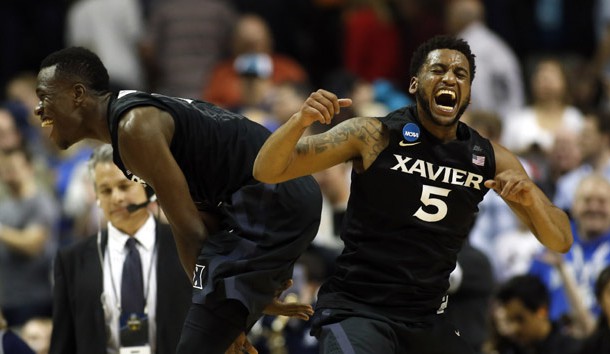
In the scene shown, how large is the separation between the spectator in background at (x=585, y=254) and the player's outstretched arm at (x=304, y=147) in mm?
3936

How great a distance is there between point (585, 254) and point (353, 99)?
11.6ft

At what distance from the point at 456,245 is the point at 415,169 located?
406 mm

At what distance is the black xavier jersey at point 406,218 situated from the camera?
5434 mm

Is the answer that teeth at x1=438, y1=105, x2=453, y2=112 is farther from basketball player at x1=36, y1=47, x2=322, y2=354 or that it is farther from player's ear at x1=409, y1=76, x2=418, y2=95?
basketball player at x1=36, y1=47, x2=322, y2=354

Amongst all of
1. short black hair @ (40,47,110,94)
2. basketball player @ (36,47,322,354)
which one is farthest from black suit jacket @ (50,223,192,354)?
short black hair @ (40,47,110,94)

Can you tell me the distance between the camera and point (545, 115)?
11633mm

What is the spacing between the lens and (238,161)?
5.49m

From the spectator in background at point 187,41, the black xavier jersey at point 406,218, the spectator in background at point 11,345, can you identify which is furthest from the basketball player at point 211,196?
the spectator in background at point 187,41

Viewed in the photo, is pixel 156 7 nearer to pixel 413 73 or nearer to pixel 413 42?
pixel 413 42

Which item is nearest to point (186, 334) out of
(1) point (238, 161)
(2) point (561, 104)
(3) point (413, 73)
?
(1) point (238, 161)

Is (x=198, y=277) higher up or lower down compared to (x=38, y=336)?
higher up

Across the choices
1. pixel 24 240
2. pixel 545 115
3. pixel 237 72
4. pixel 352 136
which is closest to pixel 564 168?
pixel 545 115

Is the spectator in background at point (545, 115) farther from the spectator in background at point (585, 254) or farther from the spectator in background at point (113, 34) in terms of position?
the spectator in background at point (113, 34)

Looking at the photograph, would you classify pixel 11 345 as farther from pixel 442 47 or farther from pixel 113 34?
pixel 113 34
